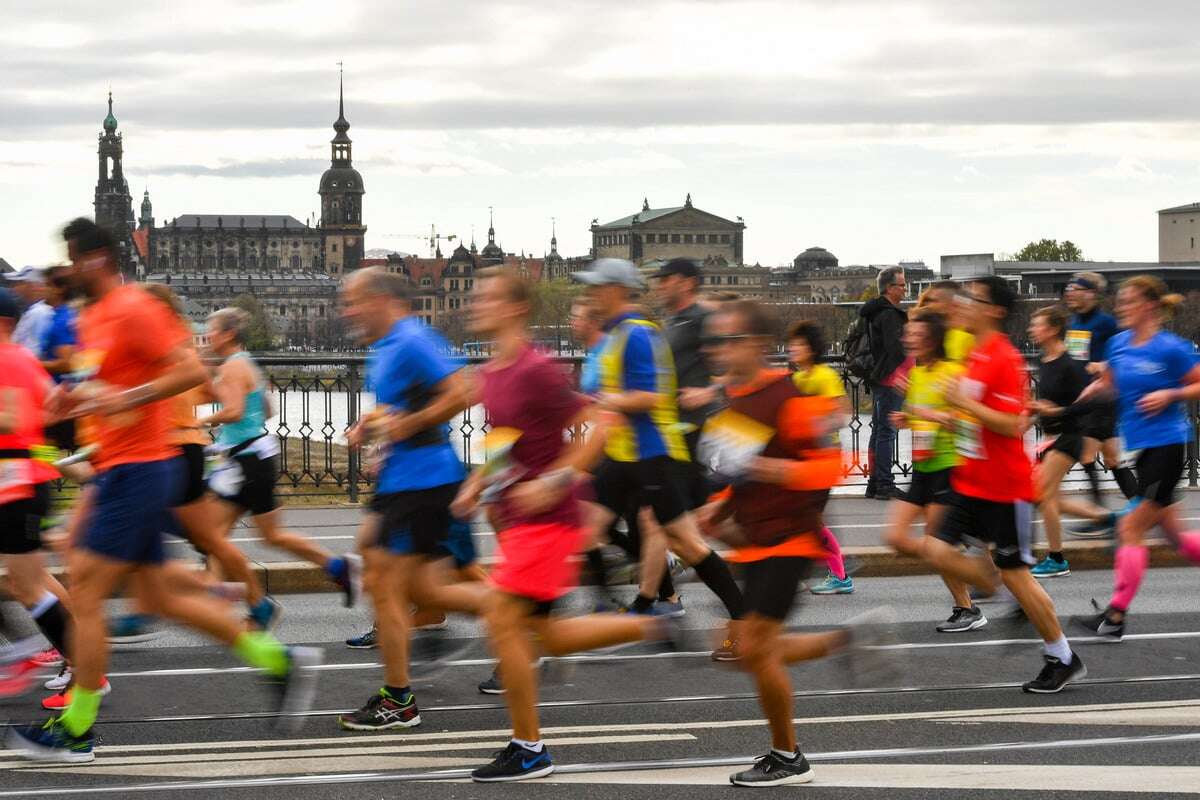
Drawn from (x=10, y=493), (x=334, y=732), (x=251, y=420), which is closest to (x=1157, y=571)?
(x=251, y=420)

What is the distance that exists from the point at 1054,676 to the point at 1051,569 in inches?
150

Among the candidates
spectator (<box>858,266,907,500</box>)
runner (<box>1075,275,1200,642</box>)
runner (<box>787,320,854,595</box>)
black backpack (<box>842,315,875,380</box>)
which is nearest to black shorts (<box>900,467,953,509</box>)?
runner (<box>787,320,854,595</box>)

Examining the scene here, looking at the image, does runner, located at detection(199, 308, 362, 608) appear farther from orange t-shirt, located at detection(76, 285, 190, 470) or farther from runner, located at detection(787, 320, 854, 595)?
orange t-shirt, located at detection(76, 285, 190, 470)

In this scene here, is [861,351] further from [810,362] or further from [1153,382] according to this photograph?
[1153,382]

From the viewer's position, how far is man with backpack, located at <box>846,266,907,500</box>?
14008 mm

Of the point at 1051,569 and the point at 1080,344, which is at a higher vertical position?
the point at 1080,344

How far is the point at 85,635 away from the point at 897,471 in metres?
11.3

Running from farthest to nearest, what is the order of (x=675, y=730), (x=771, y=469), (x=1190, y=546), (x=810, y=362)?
(x=810, y=362)
(x=1190, y=546)
(x=675, y=730)
(x=771, y=469)

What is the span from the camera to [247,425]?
30.9 feet

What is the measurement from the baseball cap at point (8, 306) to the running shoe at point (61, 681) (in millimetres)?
1533

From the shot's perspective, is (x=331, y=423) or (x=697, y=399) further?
(x=331, y=423)

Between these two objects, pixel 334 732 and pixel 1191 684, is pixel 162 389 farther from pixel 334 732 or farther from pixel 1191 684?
pixel 1191 684

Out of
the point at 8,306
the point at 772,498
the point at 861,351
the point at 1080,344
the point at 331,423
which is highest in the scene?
the point at 8,306

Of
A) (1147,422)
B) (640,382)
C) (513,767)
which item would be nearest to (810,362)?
(640,382)
